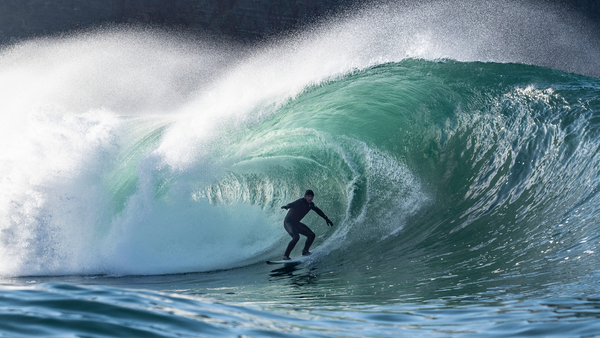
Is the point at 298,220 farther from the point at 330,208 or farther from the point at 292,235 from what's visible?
the point at 330,208

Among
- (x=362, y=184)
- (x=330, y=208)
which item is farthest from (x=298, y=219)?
(x=362, y=184)

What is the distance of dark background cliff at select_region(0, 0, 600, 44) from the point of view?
63.4 feet

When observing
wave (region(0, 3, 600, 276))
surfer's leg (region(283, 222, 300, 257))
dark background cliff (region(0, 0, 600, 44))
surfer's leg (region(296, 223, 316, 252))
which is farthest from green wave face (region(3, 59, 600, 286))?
dark background cliff (region(0, 0, 600, 44))

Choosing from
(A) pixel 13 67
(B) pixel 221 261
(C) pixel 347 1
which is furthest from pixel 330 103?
(A) pixel 13 67

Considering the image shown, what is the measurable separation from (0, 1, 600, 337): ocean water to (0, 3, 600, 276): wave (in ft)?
0.09

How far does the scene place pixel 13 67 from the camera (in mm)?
17922

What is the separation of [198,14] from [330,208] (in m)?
15.3

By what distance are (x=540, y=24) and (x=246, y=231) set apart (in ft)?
55.3

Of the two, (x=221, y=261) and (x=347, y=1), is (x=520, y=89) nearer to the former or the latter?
(x=221, y=261)

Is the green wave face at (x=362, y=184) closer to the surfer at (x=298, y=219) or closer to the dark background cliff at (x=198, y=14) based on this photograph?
the surfer at (x=298, y=219)

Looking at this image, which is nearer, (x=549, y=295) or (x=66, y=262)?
(x=549, y=295)

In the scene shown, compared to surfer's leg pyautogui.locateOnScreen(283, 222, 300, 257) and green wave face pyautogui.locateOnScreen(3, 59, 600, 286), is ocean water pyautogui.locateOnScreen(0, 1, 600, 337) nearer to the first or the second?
green wave face pyautogui.locateOnScreen(3, 59, 600, 286)

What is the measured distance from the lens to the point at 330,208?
278 inches

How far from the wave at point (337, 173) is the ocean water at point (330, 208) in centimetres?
3
